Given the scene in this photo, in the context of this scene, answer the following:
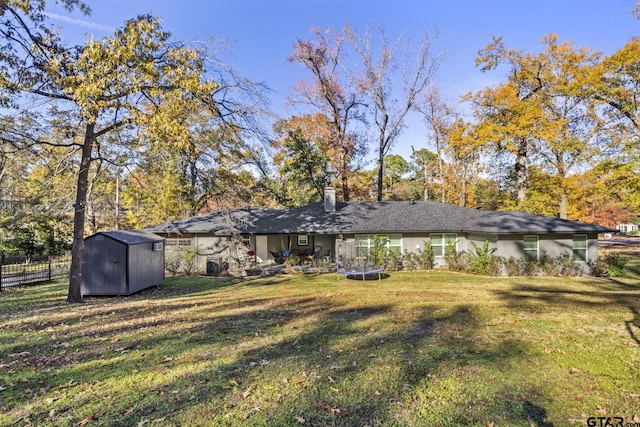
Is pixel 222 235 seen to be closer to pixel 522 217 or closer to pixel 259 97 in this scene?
pixel 259 97

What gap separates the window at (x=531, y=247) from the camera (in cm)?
1722

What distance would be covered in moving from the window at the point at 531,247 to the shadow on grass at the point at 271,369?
440 inches

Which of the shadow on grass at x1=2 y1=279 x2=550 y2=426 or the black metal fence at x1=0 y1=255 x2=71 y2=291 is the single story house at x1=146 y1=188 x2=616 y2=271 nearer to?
the black metal fence at x1=0 y1=255 x2=71 y2=291

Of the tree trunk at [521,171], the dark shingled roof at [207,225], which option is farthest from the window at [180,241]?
the tree trunk at [521,171]

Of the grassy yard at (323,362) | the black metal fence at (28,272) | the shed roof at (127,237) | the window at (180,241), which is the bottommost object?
the grassy yard at (323,362)

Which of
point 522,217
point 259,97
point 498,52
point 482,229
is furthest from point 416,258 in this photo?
point 498,52

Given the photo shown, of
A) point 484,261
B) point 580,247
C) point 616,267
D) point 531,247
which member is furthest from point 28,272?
point 616,267

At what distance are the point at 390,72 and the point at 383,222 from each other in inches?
562

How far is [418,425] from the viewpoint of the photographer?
3.43 metres

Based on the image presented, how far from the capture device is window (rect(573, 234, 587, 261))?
Result: 1725 centimetres

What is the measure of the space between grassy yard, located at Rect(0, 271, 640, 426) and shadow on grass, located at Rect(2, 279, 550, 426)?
0.08 ft

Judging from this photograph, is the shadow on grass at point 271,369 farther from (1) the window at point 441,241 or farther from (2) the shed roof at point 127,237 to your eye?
(1) the window at point 441,241

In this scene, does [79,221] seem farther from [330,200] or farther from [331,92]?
[331,92]

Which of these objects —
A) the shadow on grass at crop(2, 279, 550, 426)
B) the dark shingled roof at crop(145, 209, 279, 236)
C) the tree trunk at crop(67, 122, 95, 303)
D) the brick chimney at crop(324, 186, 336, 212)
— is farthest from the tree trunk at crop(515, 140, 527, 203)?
the tree trunk at crop(67, 122, 95, 303)
